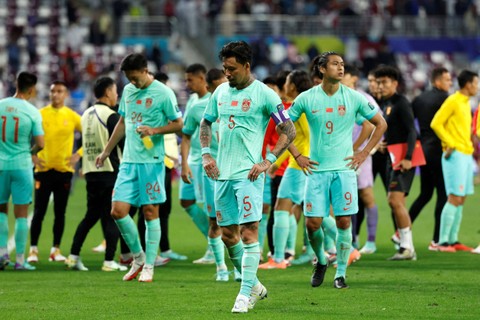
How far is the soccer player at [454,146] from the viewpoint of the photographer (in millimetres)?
14672

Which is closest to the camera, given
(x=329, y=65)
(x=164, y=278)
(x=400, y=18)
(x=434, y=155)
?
(x=329, y=65)

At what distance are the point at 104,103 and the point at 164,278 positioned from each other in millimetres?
2360

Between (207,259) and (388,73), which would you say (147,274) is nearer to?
(207,259)

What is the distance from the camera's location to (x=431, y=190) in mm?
15305

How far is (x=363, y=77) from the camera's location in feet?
134

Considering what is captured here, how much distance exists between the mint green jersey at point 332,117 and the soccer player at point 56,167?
421cm

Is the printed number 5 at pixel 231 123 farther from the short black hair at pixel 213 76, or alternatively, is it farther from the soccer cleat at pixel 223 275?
the short black hair at pixel 213 76

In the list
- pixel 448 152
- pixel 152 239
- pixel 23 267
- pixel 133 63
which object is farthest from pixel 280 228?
pixel 448 152

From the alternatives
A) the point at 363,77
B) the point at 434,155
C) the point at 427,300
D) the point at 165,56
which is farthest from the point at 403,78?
the point at 427,300

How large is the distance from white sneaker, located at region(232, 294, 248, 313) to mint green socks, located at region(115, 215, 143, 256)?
8.73ft

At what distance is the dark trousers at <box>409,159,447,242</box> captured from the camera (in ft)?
50.0

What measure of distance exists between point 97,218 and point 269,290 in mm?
3110

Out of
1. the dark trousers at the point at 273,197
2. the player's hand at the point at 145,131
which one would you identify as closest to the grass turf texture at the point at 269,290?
the dark trousers at the point at 273,197

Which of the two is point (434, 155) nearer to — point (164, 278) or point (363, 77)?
point (164, 278)
